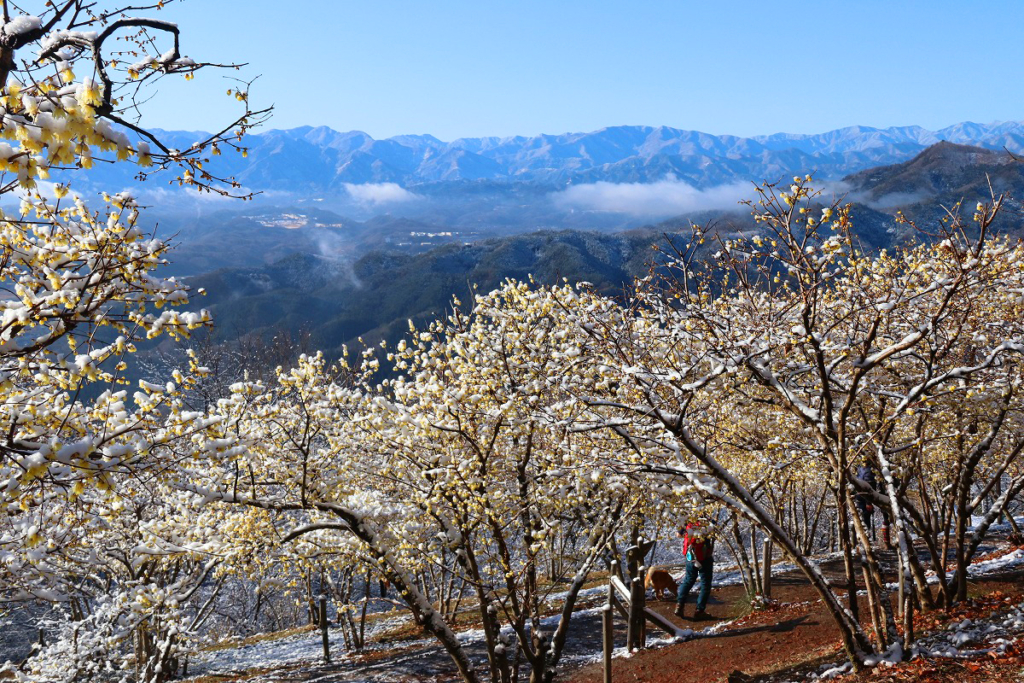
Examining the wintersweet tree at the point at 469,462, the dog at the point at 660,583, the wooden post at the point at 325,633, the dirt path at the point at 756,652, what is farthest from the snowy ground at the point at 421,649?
the wintersweet tree at the point at 469,462

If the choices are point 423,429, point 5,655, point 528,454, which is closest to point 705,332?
point 528,454

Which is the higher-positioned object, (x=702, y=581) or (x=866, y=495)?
(x=866, y=495)

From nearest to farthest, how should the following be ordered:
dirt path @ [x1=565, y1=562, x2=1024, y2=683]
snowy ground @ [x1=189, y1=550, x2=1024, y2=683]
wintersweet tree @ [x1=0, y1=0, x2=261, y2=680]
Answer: wintersweet tree @ [x1=0, y1=0, x2=261, y2=680], snowy ground @ [x1=189, y1=550, x2=1024, y2=683], dirt path @ [x1=565, y1=562, x2=1024, y2=683]

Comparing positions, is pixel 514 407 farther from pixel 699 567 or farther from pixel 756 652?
pixel 699 567

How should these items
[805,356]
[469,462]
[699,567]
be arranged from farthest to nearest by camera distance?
[699,567], [805,356], [469,462]

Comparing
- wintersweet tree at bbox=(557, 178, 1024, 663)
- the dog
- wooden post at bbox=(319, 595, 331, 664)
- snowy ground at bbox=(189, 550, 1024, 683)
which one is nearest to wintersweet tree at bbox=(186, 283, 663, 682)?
wintersweet tree at bbox=(557, 178, 1024, 663)

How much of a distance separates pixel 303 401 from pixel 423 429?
1.91m

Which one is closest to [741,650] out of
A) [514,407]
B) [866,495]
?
[866,495]

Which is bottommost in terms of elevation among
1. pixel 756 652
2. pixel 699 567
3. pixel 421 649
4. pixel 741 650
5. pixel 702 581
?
pixel 421 649

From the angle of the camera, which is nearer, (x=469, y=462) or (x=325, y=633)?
(x=469, y=462)

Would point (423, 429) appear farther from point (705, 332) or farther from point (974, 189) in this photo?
point (974, 189)

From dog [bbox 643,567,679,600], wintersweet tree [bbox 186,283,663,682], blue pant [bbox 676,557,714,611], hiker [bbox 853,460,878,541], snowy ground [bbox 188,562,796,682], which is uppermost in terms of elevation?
wintersweet tree [bbox 186,283,663,682]

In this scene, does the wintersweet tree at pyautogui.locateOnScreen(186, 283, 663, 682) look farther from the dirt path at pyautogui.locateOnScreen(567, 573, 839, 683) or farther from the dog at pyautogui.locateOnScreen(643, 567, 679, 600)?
the dog at pyautogui.locateOnScreen(643, 567, 679, 600)

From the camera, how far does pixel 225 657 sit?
943 inches
